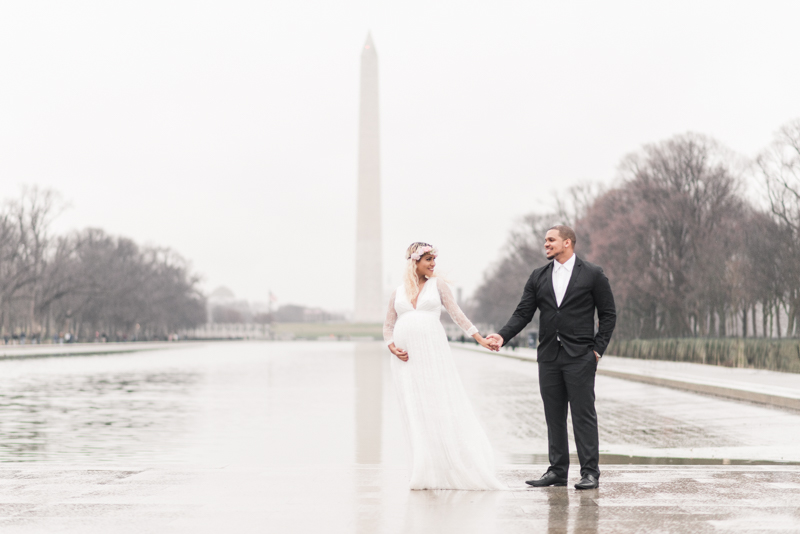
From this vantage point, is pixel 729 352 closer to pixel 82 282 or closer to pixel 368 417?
pixel 368 417

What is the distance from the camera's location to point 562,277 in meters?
7.29

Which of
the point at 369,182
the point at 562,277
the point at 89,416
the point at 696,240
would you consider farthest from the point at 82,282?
the point at 562,277

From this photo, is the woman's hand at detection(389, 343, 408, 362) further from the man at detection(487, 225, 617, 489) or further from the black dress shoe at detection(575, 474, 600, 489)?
the black dress shoe at detection(575, 474, 600, 489)

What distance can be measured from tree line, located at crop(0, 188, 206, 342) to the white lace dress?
66.3 meters

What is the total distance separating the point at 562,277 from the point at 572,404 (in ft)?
3.23

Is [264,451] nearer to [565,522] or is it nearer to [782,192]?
[565,522]

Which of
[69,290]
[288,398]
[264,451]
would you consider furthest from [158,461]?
[69,290]

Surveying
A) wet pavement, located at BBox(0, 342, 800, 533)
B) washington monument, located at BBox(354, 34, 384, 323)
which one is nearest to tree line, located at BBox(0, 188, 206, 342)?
washington monument, located at BBox(354, 34, 384, 323)

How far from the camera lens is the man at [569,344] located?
710cm

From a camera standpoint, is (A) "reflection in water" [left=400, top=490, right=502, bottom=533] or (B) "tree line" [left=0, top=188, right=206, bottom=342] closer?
(A) "reflection in water" [left=400, top=490, right=502, bottom=533]

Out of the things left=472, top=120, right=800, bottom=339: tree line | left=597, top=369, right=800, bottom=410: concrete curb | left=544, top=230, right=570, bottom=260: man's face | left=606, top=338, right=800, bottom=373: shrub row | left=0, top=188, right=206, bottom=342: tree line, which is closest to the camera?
left=544, top=230, right=570, bottom=260: man's face

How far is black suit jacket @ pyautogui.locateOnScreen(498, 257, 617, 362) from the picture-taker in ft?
23.3

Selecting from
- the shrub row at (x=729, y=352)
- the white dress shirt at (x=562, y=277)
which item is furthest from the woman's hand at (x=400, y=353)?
the shrub row at (x=729, y=352)

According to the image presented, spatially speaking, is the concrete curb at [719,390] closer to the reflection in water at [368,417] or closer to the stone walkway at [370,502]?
the reflection in water at [368,417]
